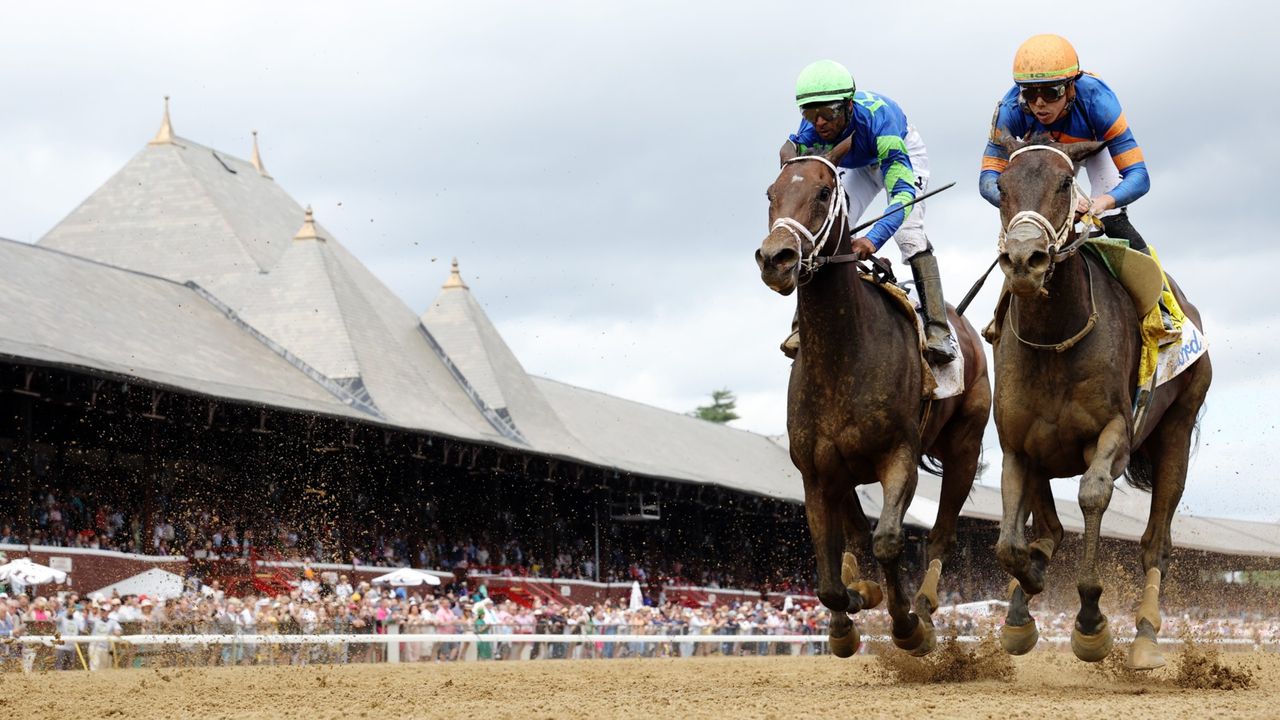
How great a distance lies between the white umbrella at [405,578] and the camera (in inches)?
Answer: 969

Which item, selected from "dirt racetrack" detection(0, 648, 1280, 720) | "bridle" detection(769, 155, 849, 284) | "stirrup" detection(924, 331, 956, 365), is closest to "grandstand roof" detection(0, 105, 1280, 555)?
"dirt racetrack" detection(0, 648, 1280, 720)

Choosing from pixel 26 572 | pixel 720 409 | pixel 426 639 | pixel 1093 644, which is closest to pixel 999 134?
pixel 1093 644

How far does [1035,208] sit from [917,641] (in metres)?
2.73

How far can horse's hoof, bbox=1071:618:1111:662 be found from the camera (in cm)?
780

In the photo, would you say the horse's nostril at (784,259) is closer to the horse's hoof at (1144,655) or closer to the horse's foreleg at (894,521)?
the horse's foreleg at (894,521)

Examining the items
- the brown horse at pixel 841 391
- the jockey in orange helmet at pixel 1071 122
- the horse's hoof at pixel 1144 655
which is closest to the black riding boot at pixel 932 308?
the brown horse at pixel 841 391

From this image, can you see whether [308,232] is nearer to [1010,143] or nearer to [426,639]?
[426,639]

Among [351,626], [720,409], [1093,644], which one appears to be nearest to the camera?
[1093,644]

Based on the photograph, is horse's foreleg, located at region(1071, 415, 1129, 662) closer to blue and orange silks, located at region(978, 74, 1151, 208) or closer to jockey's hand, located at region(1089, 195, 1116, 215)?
jockey's hand, located at region(1089, 195, 1116, 215)

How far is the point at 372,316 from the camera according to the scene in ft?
117

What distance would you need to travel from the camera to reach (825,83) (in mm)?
8391

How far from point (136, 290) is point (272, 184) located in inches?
554

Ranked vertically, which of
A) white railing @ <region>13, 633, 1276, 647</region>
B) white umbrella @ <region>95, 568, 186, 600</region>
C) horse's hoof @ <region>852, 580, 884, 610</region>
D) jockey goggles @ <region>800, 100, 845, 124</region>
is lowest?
white railing @ <region>13, 633, 1276, 647</region>

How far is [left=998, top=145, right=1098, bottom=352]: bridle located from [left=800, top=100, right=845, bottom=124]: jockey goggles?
1.13m
